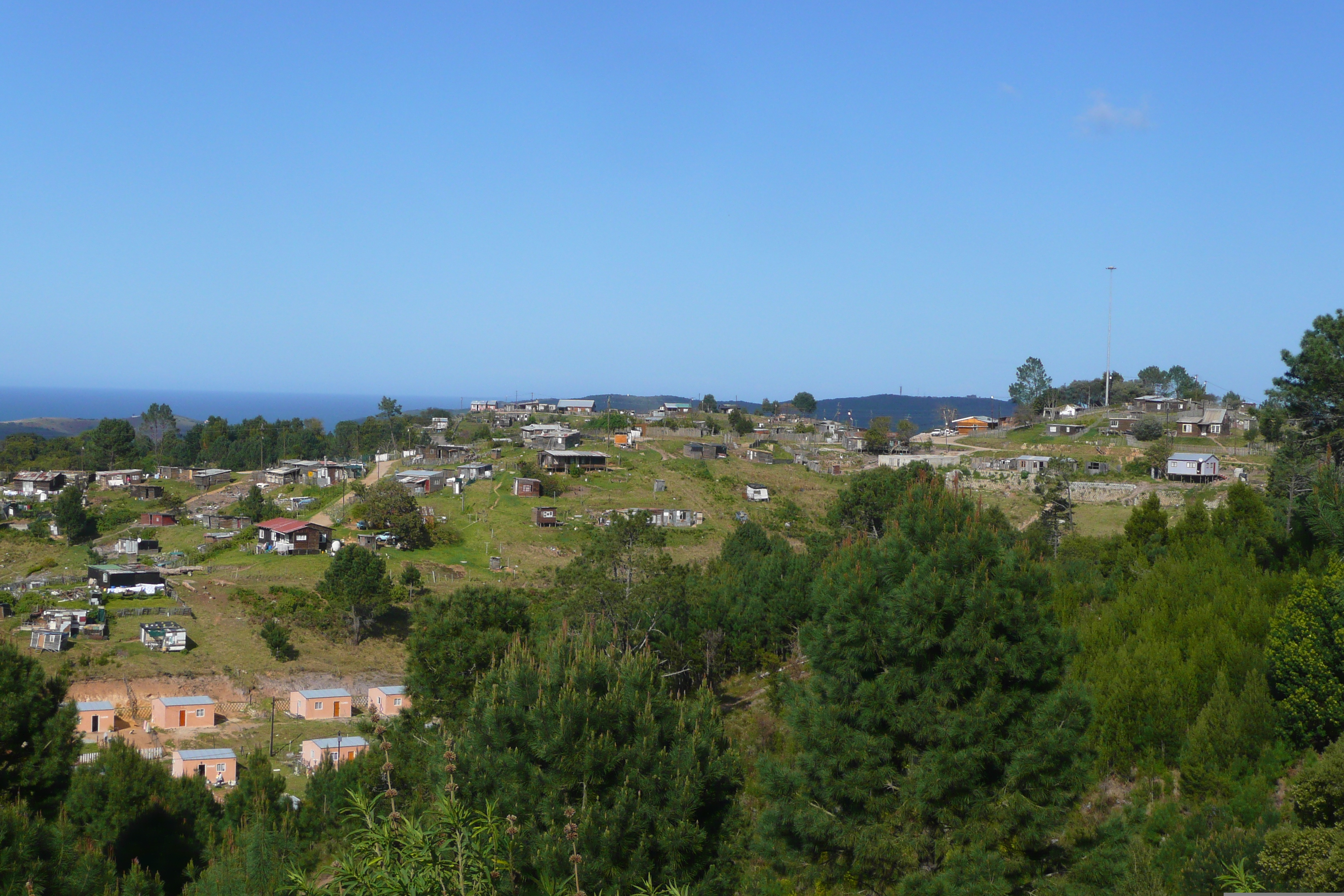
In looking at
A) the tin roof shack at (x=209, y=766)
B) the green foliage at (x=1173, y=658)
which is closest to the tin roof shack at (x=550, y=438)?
the tin roof shack at (x=209, y=766)

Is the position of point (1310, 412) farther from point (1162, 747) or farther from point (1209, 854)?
point (1209, 854)

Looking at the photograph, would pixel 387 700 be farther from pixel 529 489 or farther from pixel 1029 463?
pixel 1029 463

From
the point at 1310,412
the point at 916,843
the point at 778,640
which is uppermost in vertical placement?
the point at 1310,412

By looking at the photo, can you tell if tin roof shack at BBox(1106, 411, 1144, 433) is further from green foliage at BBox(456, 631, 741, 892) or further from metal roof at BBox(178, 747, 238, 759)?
green foliage at BBox(456, 631, 741, 892)

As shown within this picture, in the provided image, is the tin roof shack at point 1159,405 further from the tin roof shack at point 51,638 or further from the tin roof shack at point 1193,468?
the tin roof shack at point 51,638

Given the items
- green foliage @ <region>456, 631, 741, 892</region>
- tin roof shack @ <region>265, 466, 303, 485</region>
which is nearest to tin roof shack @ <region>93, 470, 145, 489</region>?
tin roof shack @ <region>265, 466, 303, 485</region>

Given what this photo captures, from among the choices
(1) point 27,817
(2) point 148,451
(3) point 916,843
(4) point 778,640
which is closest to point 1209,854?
(3) point 916,843
